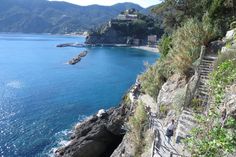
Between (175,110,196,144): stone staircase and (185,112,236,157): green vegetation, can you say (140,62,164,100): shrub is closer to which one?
(175,110,196,144): stone staircase

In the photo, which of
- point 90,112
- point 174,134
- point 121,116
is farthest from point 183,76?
point 90,112

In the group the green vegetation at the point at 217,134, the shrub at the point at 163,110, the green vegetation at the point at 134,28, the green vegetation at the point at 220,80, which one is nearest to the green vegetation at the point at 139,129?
the shrub at the point at 163,110

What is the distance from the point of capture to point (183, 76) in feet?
75.7

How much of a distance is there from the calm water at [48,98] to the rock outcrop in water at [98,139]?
10.6ft

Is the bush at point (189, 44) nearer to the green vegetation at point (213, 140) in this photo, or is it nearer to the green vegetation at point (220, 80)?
the green vegetation at point (220, 80)

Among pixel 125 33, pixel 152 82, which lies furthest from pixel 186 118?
pixel 125 33

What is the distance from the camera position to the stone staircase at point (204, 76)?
17867 millimetres

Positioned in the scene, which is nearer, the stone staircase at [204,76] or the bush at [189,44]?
the stone staircase at [204,76]

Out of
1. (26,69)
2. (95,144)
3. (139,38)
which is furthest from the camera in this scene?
(139,38)

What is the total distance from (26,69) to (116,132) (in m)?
60.1

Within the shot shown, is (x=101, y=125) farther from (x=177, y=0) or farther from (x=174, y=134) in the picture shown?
(x=177, y=0)

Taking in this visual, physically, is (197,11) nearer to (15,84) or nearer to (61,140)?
(61,140)

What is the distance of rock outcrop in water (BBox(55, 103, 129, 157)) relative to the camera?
29516mm

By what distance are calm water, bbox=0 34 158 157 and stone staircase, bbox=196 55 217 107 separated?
1942cm
